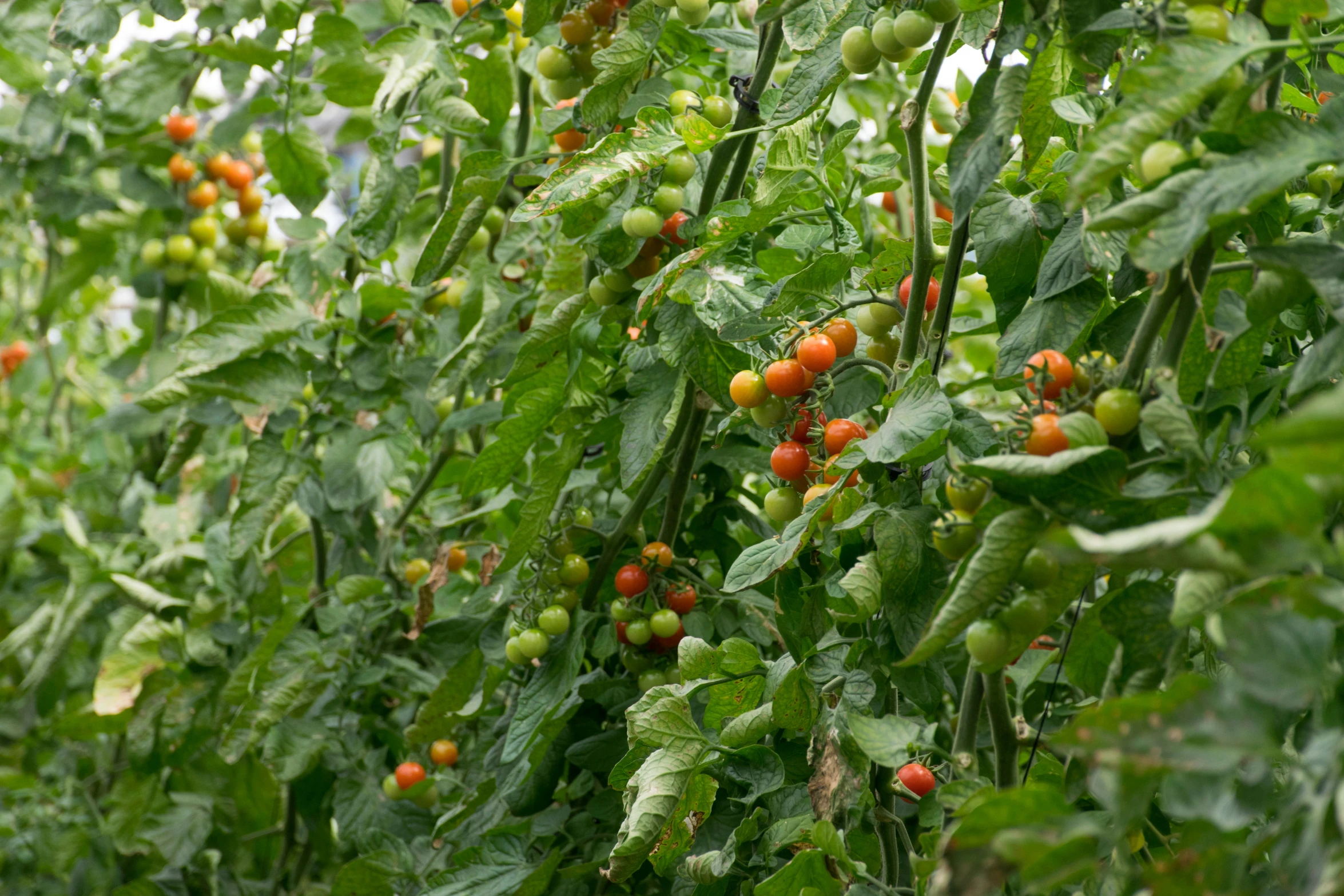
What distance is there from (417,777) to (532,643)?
0.35 m

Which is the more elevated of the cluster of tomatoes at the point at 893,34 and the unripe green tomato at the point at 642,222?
the cluster of tomatoes at the point at 893,34

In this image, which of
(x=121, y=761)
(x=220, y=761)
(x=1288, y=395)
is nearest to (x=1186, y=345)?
(x=1288, y=395)

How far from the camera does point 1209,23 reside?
0.50 m

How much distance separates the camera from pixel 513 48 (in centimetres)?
132

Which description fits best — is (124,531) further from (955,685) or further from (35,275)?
(955,685)

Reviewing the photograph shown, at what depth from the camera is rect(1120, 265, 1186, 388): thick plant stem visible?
0.54m

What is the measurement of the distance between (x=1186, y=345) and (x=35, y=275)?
2622mm

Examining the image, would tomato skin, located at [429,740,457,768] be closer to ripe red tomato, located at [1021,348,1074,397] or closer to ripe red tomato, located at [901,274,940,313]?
ripe red tomato, located at [901,274,940,313]

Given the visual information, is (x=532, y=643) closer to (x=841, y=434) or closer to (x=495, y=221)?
(x=841, y=434)

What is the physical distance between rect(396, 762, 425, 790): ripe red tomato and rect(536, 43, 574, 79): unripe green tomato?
0.73 metres

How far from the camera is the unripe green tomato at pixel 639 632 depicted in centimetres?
94

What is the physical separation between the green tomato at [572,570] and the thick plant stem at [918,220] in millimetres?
396

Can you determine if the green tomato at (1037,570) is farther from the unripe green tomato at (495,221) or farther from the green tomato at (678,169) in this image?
the unripe green tomato at (495,221)

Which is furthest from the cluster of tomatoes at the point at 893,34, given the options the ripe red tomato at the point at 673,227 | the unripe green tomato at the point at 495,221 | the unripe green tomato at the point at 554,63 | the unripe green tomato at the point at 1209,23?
the unripe green tomato at the point at 495,221
